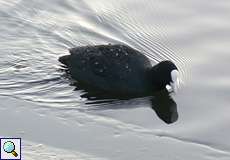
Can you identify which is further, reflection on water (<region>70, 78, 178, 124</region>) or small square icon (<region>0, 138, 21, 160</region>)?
reflection on water (<region>70, 78, 178, 124</region>)

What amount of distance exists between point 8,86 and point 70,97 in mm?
900

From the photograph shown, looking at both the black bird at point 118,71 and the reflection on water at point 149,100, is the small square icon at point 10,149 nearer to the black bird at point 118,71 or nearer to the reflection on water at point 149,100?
the reflection on water at point 149,100

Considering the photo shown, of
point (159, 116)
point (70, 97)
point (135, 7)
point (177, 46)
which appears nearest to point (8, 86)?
point (70, 97)

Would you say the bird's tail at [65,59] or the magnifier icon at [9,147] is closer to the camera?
the magnifier icon at [9,147]

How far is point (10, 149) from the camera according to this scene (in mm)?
7734

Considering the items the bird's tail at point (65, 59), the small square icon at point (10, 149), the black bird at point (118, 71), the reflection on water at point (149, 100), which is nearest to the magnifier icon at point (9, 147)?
the small square icon at point (10, 149)

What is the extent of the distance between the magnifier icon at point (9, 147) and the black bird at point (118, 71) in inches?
122

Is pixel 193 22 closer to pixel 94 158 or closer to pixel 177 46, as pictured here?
pixel 177 46

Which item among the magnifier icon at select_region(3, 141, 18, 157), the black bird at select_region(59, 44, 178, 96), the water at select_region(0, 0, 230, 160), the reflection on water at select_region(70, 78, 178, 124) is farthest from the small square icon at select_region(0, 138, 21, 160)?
the black bird at select_region(59, 44, 178, 96)

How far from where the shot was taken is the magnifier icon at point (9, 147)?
25.0 ft

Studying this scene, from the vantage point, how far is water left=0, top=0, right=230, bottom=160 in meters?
8.81

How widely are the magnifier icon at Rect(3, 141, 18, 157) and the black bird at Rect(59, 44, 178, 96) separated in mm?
3087

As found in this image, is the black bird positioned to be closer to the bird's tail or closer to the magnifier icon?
the bird's tail

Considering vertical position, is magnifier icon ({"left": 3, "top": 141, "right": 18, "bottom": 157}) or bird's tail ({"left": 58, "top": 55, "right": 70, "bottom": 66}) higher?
bird's tail ({"left": 58, "top": 55, "right": 70, "bottom": 66})
